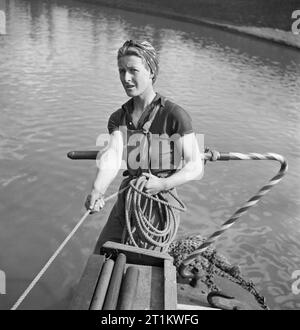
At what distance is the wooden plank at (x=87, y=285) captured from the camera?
243 centimetres

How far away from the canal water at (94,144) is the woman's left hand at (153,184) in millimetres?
3090

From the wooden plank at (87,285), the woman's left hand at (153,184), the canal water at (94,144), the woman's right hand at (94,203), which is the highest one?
the woman's left hand at (153,184)

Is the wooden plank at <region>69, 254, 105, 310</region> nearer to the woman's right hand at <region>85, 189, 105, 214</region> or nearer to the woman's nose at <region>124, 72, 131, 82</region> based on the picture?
the woman's right hand at <region>85, 189, 105, 214</region>

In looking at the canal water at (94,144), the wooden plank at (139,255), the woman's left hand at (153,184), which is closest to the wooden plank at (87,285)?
the wooden plank at (139,255)

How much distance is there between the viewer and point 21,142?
34.0ft

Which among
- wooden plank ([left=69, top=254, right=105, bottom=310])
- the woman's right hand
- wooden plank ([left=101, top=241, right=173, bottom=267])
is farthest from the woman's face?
wooden plank ([left=69, top=254, right=105, bottom=310])

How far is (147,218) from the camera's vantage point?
3.77m

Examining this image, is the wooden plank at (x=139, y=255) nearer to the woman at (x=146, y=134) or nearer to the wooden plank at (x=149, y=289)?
the wooden plank at (x=149, y=289)

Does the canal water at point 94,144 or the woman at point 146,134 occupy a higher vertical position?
the woman at point 146,134

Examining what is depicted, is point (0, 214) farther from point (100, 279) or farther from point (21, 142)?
point (100, 279)

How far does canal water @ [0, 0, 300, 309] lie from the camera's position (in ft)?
21.5

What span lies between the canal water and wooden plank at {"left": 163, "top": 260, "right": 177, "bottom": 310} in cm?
326

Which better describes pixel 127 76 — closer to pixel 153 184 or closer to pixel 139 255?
pixel 153 184
